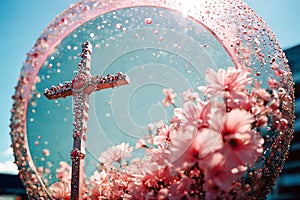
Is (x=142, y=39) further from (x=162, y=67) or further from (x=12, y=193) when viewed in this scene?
(x=12, y=193)

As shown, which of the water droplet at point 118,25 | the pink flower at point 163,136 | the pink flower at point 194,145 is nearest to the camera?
the pink flower at point 194,145

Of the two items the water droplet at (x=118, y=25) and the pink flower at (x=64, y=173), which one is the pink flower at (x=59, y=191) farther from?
the water droplet at (x=118, y=25)

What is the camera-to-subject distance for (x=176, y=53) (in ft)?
2.08

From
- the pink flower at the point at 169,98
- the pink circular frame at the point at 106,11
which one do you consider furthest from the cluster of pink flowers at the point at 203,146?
the pink circular frame at the point at 106,11

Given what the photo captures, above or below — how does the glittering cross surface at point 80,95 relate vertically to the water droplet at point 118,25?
below

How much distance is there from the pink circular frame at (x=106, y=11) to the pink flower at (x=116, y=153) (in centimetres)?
16

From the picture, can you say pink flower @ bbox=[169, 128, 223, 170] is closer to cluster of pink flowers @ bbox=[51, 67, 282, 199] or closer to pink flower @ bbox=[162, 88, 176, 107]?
cluster of pink flowers @ bbox=[51, 67, 282, 199]

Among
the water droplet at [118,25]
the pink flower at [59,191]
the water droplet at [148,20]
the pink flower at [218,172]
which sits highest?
the water droplet at [118,25]

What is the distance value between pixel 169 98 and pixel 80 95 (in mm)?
271

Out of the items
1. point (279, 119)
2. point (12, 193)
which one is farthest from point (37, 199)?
point (12, 193)

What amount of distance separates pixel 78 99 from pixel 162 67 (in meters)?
0.24

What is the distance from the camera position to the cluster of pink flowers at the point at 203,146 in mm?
470

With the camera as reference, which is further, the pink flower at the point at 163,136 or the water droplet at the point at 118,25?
the water droplet at the point at 118,25

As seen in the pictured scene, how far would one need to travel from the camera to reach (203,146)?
1.53 feet
